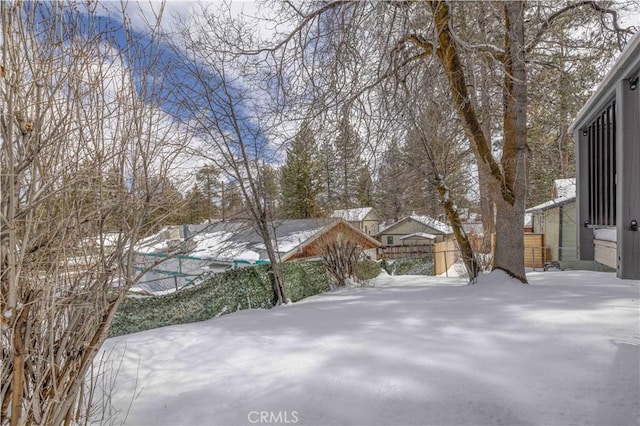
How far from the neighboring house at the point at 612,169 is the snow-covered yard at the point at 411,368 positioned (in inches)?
27.2

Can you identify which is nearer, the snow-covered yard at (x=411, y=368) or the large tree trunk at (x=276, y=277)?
the snow-covered yard at (x=411, y=368)

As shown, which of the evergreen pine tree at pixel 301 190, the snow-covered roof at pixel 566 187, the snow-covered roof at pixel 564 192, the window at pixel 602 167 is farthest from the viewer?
the evergreen pine tree at pixel 301 190

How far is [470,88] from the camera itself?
19.6 ft

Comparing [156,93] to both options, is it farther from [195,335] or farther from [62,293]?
[195,335]

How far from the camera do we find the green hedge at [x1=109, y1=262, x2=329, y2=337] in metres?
5.75

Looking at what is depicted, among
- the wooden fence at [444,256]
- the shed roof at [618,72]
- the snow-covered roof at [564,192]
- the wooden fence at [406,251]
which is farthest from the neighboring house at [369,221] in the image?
the shed roof at [618,72]

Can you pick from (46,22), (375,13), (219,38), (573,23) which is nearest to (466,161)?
(573,23)

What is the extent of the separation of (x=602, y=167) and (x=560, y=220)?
1203 centimetres

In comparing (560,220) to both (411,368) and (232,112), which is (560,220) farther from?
(411,368)

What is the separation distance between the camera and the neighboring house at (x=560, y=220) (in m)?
12.0

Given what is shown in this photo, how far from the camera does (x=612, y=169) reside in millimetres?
2744

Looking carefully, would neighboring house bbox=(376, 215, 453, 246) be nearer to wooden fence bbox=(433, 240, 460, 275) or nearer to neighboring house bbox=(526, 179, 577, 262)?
wooden fence bbox=(433, 240, 460, 275)

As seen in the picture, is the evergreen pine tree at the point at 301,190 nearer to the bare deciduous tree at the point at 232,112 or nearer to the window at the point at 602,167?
the bare deciduous tree at the point at 232,112

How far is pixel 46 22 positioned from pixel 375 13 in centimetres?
397
